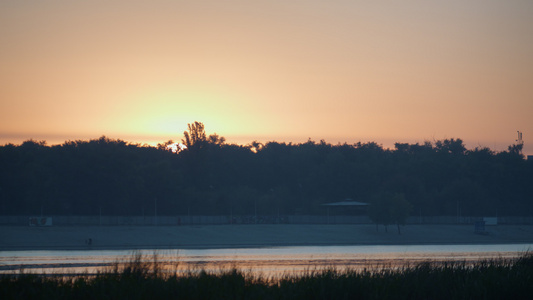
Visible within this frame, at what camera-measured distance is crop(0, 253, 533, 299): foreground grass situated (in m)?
21.7

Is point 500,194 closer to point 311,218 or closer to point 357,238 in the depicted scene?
point 311,218

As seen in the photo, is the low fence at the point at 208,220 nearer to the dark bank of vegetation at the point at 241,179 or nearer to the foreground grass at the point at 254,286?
the dark bank of vegetation at the point at 241,179

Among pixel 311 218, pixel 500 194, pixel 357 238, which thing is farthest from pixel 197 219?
pixel 500 194

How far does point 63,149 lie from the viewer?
96.2 meters

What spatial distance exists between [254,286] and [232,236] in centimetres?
4956

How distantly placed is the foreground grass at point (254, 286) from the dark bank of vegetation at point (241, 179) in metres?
60.7

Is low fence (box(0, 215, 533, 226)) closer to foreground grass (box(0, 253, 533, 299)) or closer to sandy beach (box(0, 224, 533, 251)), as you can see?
sandy beach (box(0, 224, 533, 251))

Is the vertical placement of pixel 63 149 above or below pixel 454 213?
above

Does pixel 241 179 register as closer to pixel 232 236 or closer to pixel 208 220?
pixel 208 220

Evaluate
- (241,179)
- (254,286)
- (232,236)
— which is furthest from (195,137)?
(254,286)

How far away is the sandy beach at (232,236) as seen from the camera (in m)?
64.4

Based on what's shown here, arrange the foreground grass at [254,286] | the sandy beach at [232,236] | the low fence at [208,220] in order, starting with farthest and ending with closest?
the low fence at [208,220] < the sandy beach at [232,236] < the foreground grass at [254,286]

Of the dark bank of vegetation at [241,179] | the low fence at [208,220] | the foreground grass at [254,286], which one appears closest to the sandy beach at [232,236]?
the low fence at [208,220]

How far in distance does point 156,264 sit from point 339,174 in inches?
3494
